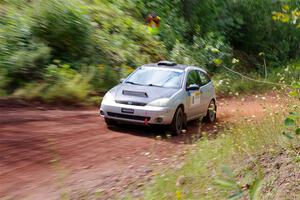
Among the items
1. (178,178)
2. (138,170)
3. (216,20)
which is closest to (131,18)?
(216,20)

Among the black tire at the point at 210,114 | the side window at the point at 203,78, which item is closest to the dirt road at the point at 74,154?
the black tire at the point at 210,114

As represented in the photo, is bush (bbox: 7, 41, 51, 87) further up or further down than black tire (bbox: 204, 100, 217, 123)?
further up

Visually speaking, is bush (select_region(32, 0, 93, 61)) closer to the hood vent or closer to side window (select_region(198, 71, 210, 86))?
side window (select_region(198, 71, 210, 86))

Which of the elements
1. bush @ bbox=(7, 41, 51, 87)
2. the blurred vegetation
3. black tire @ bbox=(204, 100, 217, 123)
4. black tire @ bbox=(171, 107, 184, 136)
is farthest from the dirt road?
the blurred vegetation

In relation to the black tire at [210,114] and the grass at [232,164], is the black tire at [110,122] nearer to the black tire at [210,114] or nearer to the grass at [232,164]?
the black tire at [210,114]

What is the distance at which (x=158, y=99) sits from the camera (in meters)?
11.5

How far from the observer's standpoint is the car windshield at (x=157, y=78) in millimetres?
12398

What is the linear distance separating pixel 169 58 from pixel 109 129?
1129 cm

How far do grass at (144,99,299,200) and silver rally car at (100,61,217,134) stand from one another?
8.78 feet

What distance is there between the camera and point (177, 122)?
1198cm

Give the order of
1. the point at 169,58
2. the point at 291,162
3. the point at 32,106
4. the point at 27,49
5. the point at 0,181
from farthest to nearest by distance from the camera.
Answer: the point at 169,58 → the point at 27,49 → the point at 32,106 → the point at 0,181 → the point at 291,162

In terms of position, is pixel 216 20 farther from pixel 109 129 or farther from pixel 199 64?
pixel 109 129

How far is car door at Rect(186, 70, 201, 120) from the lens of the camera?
12.6 metres

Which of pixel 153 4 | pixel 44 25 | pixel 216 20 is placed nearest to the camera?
pixel 44 25
